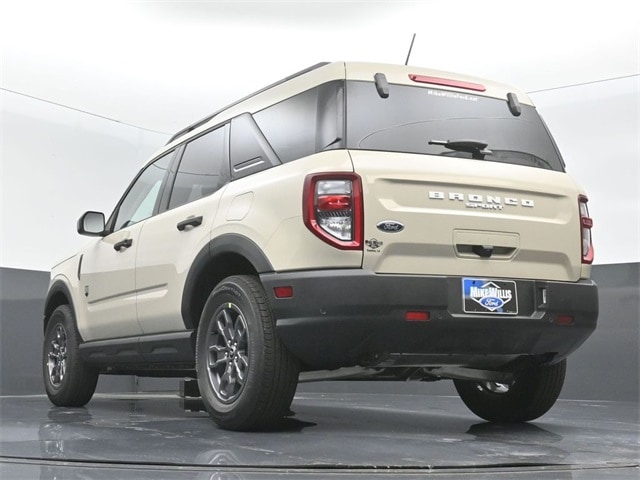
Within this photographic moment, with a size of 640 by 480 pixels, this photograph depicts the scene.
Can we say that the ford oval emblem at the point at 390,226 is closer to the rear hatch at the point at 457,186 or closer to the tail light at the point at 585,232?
the rear hatch at the point at 457,186

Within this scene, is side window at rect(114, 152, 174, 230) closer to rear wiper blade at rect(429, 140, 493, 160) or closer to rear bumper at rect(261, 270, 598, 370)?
rear bumper at rect(261, 270, 598, 370)

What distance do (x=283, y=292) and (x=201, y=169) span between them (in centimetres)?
150

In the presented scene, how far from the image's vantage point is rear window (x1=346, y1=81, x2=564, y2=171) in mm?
4426

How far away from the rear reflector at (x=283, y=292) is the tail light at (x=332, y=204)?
0.32 m

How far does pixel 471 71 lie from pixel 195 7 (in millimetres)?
3078

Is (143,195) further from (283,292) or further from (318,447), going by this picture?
(318,447)

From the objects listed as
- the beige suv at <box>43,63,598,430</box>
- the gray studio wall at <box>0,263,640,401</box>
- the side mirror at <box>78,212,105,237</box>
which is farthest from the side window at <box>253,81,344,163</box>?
the gray studio wall at <box>0,263,640,401</box>

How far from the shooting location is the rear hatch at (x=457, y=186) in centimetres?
419

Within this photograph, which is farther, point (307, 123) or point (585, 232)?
point (585, 232)

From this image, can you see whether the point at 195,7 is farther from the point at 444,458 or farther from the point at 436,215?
the point at 444,458

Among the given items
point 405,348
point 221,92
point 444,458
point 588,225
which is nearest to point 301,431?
point 405,348

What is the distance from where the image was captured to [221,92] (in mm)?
10562

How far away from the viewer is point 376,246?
4121 mm

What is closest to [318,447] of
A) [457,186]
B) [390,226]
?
[390,226]
